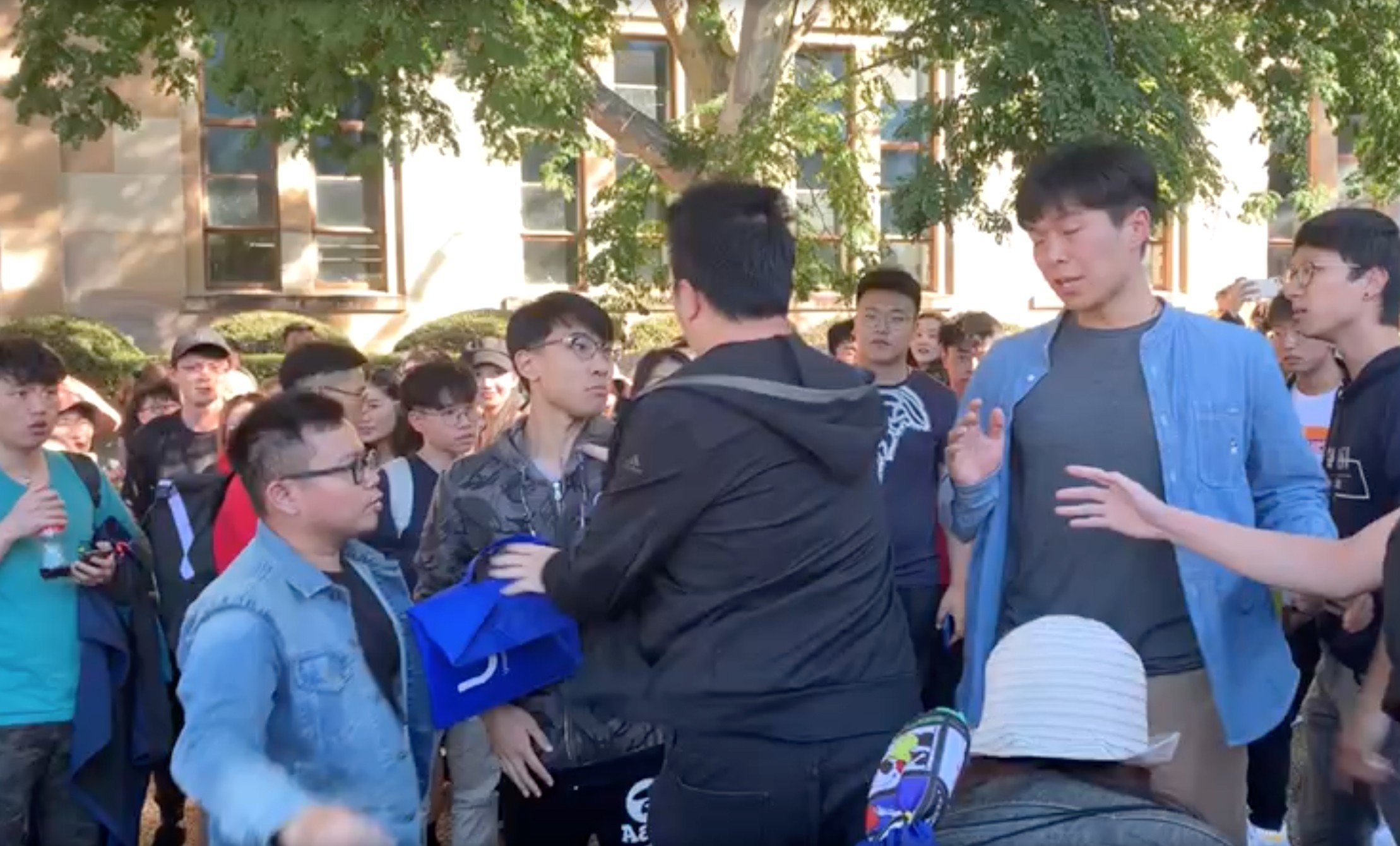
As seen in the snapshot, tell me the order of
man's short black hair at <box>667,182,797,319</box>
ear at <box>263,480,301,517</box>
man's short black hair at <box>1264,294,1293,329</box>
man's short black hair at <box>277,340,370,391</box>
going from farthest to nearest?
man's short black hair at <box>1264,294,1293,329</box> → man's short black hair at <box>277,340,370,391</box> → ear at <box>263,480,301,517</box> → man's short black hair at <box>667,182,797,319</box>

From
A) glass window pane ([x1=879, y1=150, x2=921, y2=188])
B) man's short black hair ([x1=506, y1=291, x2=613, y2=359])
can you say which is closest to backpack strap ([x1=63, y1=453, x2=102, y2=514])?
man's short black hair ([x1=506, y1=291, x2=613, y2=359])

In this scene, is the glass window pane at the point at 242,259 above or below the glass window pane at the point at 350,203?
below

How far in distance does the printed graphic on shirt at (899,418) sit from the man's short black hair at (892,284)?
42 centimetres

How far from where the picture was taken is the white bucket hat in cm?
235

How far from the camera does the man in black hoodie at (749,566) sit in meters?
2.84

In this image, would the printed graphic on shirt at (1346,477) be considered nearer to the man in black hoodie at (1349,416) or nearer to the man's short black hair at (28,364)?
the man in black hoodie at (1349,416)

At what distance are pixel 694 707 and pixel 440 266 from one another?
15.9 m

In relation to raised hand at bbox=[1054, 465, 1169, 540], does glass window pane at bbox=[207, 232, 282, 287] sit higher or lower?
higher

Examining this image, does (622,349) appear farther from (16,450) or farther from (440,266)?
(16,450)

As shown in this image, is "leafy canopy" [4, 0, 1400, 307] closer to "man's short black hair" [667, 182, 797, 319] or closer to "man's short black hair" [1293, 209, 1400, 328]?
"man's short black hair" [1293, 209, 1400, 328]

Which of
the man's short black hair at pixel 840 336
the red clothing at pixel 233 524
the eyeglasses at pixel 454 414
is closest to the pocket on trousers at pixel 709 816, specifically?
the red clothing at pixel 233 524

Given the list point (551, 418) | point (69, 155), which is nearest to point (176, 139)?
point (69, 155)

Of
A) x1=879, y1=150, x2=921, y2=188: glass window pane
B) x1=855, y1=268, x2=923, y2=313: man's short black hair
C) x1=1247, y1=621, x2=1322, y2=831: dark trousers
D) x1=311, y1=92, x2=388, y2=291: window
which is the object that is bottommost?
x1=1247, y1=621, x2=1322, y2=831: dark trousers

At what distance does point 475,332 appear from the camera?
54.2 feet
